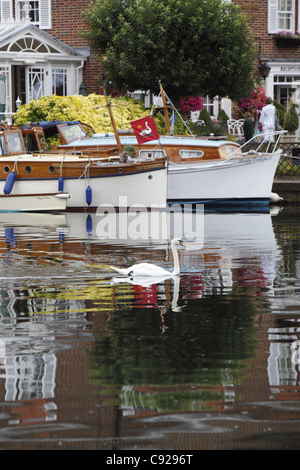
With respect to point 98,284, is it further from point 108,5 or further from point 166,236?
point 108,5

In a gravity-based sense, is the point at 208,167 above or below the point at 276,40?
below

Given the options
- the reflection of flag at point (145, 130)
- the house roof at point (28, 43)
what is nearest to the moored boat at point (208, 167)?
the reflection of flag at point (145, 130)

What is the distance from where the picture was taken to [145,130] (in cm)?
2289

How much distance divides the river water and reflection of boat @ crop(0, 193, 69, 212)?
749cm

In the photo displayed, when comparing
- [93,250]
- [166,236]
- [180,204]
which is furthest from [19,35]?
[93,250]

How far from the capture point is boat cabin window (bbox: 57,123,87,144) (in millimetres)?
25938

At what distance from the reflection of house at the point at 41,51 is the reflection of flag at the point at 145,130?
11.1 metres

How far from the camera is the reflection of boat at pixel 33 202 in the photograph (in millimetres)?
23609

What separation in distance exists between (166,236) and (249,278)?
6.00 meters

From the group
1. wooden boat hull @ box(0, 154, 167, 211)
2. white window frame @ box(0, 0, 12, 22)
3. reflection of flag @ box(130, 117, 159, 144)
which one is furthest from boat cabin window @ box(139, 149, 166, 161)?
white window frame @ box(0, 0, 12, 22)

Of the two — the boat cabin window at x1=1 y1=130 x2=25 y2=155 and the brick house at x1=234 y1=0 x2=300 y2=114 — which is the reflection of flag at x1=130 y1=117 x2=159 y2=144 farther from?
the brick house at x1=234 y1=0 x2=300 y2=114

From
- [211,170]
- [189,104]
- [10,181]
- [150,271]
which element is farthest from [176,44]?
[150,271]

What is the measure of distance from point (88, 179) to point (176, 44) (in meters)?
7.89

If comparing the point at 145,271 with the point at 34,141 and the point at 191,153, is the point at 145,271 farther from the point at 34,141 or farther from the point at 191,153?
the point at 191,153
